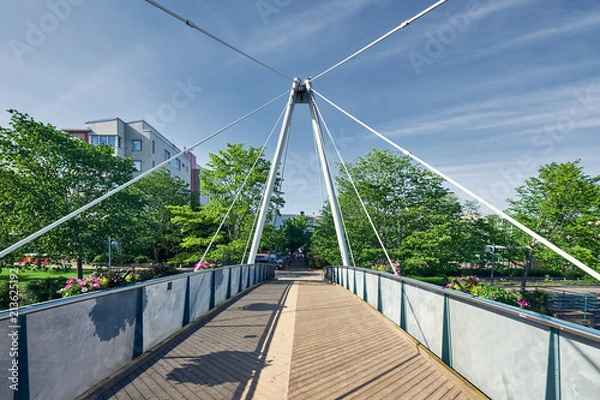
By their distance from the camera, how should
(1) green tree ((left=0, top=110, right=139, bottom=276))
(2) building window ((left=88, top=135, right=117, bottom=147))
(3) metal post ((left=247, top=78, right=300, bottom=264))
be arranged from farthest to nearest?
(2) building window ((left=88, top=135, right=117, bottom=147)) → (3) metal post ((left=247, top=78, right=300, bottom=264)) → (1) green tree ((left=0, top=110, right=139, bottom=276))

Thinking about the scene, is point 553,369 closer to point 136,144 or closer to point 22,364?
point 22,364

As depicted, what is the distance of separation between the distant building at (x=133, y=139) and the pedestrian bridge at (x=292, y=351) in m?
36.1

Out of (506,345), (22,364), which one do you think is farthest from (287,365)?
(22,364)

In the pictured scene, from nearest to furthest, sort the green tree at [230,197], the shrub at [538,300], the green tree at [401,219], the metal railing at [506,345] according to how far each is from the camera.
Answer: the metal railing at [506,345], the shrub at [538,300], the green tree at [401,219], the green tree at [230,197]

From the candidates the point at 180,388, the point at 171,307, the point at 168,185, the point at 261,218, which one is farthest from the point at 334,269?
the point at 168,185

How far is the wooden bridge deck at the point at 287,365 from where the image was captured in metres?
3.86

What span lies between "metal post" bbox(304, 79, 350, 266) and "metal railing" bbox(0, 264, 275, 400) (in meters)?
11.2

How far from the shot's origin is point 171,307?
578cm

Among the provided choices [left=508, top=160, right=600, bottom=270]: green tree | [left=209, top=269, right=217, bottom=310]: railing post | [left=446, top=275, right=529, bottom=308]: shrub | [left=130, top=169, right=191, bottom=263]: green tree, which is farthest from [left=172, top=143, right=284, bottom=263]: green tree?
[left=508, top=160, right=600, bottom=270]: green tree

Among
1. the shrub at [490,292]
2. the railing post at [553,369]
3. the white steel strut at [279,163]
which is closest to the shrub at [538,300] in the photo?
the white steel strut at [279,163]

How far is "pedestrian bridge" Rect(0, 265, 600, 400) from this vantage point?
291 centimetres

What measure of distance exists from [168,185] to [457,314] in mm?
33280

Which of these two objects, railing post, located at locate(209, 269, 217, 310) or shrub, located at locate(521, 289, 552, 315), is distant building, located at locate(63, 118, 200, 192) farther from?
shrub, located at locate(521, 289, 552, 315)

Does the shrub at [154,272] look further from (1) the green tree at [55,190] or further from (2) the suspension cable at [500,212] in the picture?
(2) the suspension cable at [500,212]
